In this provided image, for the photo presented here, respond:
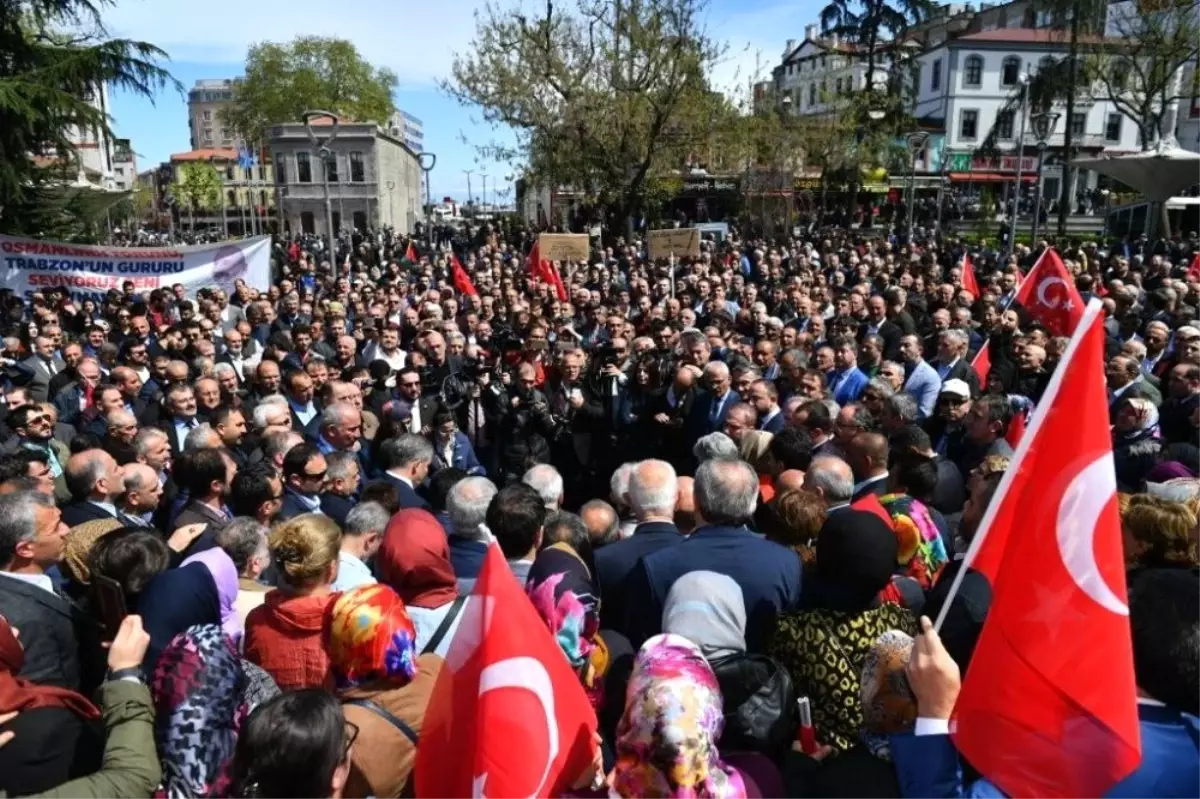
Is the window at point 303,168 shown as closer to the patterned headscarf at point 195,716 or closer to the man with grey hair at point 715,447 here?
the man with grey hair at point 715,447

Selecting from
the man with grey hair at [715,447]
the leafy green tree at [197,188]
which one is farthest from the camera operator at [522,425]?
the leafy green tree at [197,188]

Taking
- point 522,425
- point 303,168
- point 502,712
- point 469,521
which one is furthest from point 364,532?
point 303,168

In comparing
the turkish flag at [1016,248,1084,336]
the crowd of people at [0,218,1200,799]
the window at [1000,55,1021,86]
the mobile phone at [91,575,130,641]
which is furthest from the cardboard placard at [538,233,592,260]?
the window at [1000,55,1021,86]

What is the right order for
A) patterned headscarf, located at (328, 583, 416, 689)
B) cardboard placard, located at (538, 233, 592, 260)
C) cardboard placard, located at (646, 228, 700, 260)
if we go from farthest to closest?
cardboard placard, located at (538, 233, 592, 260)
cardboard placard, located at (646, 228, 700, 260)
patterned headscarf, located at (328, 583, 416, 689)

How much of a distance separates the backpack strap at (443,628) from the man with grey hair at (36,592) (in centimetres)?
126

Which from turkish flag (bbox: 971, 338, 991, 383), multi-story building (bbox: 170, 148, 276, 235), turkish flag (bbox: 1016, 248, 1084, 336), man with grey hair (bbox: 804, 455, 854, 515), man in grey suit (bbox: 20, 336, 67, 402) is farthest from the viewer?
multi-story building (bbox: 170, 148, 276, 235)

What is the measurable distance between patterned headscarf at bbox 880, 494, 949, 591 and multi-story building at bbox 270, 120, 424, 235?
68150 millimetres

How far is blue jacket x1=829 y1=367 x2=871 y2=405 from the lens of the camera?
7.24 meters

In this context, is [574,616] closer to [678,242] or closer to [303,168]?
[678,242]

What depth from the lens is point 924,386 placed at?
7.07 metres

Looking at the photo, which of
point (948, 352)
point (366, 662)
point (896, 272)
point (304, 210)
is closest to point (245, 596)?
point (366, 662)

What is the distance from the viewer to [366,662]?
2367mm

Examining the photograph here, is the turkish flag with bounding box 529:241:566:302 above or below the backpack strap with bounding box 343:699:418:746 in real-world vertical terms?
above

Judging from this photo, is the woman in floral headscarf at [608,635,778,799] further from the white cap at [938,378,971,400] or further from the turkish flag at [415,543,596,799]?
the white cap at [938,378,971,400]
